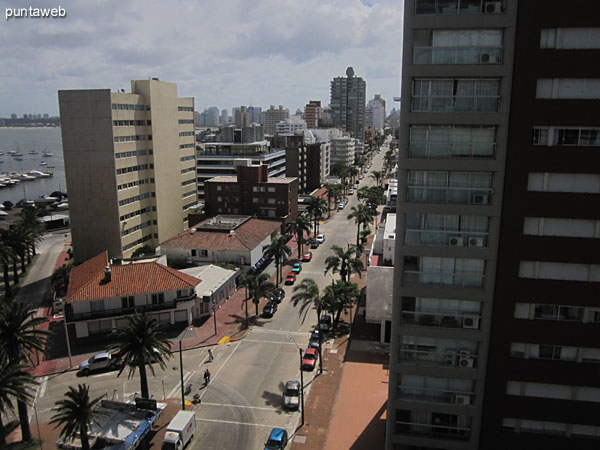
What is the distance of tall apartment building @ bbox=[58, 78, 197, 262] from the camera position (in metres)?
71.7

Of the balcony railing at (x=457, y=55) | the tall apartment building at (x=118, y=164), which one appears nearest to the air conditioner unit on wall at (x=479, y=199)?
the balcony railing at (x=457, y=55)

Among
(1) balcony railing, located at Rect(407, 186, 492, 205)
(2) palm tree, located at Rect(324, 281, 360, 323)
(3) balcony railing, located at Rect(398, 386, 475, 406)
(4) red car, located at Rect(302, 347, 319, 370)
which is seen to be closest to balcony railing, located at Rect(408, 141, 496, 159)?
(1) balcony railing, located at Rect(407, 186, 492, 205)

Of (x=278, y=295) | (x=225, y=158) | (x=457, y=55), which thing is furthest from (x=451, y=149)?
(x=225, y=158)

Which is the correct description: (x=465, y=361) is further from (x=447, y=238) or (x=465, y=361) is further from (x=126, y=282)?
(x=126, y=282)

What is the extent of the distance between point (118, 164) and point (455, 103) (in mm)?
62290

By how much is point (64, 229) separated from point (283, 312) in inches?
2951

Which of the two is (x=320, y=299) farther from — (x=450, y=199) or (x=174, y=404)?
(x=450, y=199)

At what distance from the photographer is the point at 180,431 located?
33.7 m

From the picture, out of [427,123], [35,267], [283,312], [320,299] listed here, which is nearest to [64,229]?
[35,267]

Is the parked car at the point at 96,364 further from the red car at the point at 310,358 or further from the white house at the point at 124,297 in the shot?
the red car at the point at 310,358

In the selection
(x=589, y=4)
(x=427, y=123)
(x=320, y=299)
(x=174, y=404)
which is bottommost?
(x=174, y=404)

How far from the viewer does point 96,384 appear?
4316cm

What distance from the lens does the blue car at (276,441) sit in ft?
111

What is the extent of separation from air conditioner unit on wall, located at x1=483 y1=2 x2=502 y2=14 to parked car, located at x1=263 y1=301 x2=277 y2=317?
43.4 metres
